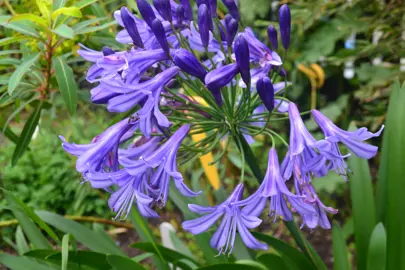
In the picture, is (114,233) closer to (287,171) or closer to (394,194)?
(394,194)

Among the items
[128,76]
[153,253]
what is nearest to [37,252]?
[153,253]

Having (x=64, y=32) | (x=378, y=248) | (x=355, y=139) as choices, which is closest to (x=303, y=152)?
(x=355, y=139)

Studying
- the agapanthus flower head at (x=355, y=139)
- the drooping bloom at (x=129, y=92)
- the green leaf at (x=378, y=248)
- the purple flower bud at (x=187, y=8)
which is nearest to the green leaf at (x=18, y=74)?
the drooping bloom at (x=129, y=92)

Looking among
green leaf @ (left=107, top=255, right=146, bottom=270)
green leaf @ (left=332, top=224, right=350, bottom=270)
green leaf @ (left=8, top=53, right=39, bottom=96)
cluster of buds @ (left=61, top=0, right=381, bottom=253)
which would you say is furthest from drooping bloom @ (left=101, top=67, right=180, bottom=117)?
green leaf @ (left=332, top=224, right=350, bottom=270)

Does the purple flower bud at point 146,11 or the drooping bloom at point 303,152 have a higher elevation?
the purple flower bud at point 146,11

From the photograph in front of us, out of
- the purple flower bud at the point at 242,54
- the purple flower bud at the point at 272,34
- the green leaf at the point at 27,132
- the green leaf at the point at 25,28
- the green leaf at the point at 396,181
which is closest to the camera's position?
the purple flower bud at the point at 242,54

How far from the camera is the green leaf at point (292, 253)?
48.3 inches

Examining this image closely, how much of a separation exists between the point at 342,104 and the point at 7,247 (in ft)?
7.76

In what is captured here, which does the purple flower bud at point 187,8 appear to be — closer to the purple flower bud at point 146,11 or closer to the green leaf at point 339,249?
the purple flower bud at point 146,11

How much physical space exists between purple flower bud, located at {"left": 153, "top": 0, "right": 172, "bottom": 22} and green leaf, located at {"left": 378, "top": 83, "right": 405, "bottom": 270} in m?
0.71

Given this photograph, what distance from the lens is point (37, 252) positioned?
Answer: 1.34m

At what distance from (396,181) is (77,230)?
3.14 feet

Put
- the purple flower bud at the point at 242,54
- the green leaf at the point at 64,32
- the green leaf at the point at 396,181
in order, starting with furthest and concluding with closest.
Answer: the green leaf at the point at 396,181 < the green leaf at the point at 64,32 < the purple flower bud at the point at 242,54

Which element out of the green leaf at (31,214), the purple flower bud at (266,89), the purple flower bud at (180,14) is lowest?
the green leaf at (31,214)
